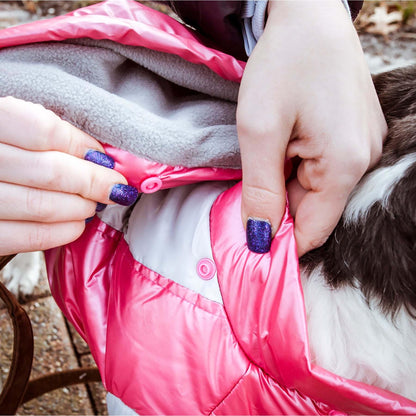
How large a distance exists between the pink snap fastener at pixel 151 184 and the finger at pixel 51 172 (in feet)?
0.21

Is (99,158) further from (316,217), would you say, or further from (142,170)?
(316,217)

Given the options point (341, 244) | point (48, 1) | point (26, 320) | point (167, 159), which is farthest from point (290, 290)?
point (48, 1)

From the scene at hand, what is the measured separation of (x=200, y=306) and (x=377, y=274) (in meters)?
0.26

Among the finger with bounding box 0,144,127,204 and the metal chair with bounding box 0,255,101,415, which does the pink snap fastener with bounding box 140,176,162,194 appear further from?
the metal chair with bounding box 0,255,101,415

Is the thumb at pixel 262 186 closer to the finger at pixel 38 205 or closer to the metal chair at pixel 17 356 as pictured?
the finger at pixel 38 205

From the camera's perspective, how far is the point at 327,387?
0.69m

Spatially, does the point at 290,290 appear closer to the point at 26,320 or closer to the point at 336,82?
the point at 336,82

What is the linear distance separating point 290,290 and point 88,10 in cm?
56

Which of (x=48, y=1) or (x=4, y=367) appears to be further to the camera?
(x=48, y=1)

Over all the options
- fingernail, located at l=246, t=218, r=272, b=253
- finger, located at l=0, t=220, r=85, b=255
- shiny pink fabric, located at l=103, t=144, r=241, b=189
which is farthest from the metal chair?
fingernail, located at l=246, t=218, r=272, b=253

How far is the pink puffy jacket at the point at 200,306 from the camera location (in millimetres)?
705

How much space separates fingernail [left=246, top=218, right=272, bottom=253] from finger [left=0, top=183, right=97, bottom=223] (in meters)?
0.25

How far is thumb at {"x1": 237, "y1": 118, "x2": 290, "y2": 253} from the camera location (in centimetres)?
66

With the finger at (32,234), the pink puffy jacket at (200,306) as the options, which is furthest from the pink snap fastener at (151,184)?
the finger at (32,234)
